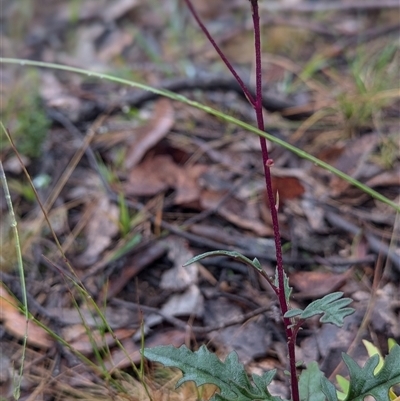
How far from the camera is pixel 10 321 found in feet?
A: 4.80

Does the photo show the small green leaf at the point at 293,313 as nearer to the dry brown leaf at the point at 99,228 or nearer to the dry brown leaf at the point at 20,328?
the dry brown leaf at the point at 20,328

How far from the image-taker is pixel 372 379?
0.97 metres

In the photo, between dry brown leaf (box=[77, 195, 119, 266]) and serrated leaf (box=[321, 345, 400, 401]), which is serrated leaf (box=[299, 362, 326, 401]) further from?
dry brown leaf (box=[77, 195, 119, 266])

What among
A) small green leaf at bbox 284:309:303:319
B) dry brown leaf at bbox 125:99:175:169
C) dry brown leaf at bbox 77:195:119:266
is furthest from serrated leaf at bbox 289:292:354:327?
dry brown leaf at bbox 125:99:175:169

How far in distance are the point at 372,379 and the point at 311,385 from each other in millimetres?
168

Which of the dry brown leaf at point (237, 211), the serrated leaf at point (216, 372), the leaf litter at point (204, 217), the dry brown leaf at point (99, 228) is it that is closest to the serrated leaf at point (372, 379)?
the serrated leaf at point (216, 372)

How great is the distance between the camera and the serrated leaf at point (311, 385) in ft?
3.54

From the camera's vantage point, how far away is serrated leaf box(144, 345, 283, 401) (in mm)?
972

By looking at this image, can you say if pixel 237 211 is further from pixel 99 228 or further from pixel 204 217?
pixel 99 228

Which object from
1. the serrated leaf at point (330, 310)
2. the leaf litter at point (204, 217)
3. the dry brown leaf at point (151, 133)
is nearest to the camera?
the serrated leaf at point (330, 310)

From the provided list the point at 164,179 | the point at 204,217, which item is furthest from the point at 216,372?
the point at 164,179

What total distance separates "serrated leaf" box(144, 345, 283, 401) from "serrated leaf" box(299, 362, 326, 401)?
0.14m

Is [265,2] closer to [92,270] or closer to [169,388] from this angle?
[92,270]

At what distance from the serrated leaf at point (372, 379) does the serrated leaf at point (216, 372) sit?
0.41 feet
